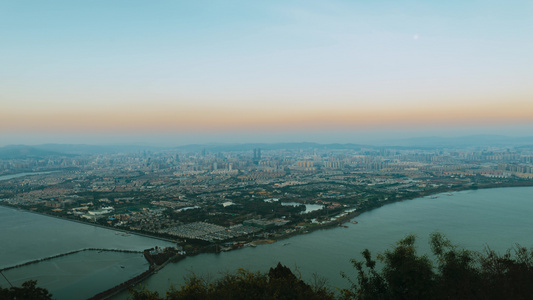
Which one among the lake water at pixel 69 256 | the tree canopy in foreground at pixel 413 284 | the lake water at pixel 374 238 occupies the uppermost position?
the tree canopy in foreground at pixel 413 284

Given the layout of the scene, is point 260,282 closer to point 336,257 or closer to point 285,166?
point 336,257

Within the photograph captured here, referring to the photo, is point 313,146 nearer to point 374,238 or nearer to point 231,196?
point 231,196

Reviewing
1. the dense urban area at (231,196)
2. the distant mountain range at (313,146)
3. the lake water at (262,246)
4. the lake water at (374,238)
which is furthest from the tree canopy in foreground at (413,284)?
the distant mountain range at (313,146)

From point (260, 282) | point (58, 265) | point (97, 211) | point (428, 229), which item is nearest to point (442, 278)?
point (260, 282)

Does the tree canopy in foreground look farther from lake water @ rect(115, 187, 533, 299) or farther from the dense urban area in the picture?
the dense urban area

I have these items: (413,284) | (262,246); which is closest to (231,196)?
(262,246)

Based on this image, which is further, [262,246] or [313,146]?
[313,146]

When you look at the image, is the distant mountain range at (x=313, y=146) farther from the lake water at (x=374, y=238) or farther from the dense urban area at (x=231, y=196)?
the lake water at (x=374, y=238)

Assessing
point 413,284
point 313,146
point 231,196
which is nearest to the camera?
point 413,284

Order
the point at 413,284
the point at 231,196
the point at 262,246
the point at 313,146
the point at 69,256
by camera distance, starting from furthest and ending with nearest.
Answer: the point at 313,146 < the point at 231,196 < the point at 262,246 < the point at 69,256 < the point at 413,284
